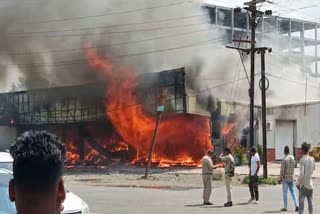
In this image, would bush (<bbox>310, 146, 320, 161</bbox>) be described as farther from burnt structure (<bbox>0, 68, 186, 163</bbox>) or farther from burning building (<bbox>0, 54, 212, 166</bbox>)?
burnt structure (<bbox>0, 68, 186, 163</bbox>)

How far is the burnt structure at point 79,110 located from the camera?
131ft

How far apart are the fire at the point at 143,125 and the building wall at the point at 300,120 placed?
6901 millimetres

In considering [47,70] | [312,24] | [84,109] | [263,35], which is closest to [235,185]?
[84,109]

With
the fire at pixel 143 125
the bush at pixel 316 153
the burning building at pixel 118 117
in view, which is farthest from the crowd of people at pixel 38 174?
the bush at pixel 316 153

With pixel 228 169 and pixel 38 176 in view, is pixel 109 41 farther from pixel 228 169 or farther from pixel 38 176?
pixel 38 176

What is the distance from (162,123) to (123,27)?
7434mm

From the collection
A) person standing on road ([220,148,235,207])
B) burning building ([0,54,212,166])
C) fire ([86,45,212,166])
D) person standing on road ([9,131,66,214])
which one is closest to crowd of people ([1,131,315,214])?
person standing on road ([9,131,66,214])

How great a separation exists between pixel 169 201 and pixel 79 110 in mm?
27696

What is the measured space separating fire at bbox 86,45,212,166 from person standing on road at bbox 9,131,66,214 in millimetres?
36861

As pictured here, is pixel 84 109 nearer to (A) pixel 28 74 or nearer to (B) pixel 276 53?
(A) pixel 28 74

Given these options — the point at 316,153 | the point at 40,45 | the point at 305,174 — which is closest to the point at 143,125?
the point at 40,45

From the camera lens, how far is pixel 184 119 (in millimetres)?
39469

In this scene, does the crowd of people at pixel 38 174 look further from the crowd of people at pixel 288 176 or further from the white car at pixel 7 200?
the crowd of people at pixel 288 176

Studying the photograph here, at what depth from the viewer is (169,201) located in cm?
1705
